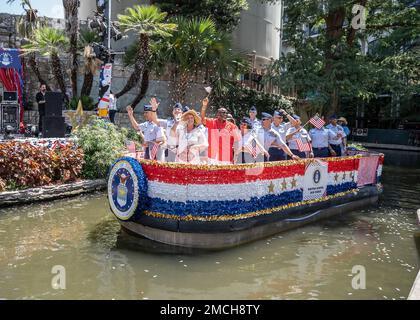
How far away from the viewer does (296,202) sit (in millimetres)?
8789

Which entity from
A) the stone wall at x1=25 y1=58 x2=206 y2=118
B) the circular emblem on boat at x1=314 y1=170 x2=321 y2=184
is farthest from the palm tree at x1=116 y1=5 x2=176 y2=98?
the circular emblem on boat at x1=314 y1=170 x2=321 y2=184

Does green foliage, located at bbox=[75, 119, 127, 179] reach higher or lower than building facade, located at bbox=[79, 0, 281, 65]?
lower

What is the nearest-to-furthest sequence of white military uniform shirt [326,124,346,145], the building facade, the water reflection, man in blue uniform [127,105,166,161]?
the water reflection < man in blue uniform [127,105,166,161] < white military uniform shirt [326,124,346,145] < the building facade

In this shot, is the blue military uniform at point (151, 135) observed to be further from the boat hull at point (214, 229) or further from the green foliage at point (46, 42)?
the green foliage at point (46, 42)

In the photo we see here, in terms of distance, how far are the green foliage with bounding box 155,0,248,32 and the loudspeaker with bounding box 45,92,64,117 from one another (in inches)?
436

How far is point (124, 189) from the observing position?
738cm

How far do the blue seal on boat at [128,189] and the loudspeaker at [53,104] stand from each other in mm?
6257

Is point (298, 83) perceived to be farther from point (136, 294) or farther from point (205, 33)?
point (136, 294)

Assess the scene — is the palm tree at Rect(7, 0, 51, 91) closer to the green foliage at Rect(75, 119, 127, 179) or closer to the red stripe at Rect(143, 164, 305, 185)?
the green foliage at Rect(75, 119, 127, 179)

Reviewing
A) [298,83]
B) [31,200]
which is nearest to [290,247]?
[31,200]

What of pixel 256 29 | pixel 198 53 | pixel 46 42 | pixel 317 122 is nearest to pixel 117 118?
pixel 46 42

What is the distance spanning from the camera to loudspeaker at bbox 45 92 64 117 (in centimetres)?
1302

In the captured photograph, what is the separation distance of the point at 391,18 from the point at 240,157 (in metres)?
14.3

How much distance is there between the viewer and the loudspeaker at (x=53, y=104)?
1302 cm
